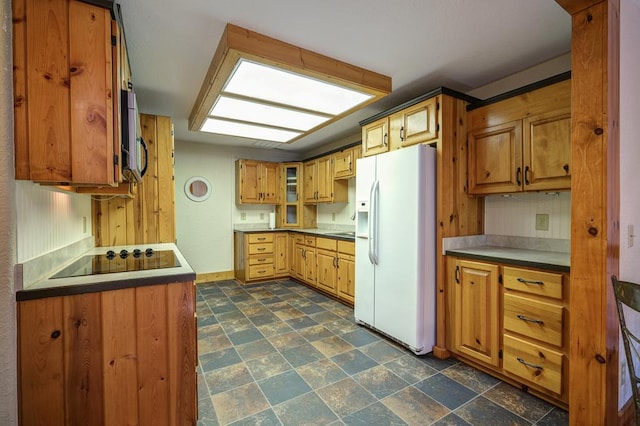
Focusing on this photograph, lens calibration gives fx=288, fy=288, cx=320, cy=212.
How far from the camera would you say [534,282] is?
6.21 ft

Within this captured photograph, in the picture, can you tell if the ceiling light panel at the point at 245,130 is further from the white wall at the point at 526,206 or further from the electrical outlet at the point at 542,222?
the electrical outlet at the point at 542,222

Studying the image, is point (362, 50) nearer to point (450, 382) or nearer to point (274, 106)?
point (274, 106)

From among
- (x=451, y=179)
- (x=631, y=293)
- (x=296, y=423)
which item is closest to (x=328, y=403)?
(x=296, y=423)

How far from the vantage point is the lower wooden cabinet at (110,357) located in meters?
1.20

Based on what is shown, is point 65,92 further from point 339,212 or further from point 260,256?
point 339,212

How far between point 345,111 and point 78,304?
2507 mm

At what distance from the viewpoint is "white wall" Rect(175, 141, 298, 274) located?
191 inches

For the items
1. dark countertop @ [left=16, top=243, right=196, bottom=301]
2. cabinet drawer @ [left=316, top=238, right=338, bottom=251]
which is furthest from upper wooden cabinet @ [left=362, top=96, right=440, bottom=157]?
dark countertop @ [left=16, top=243, right=196, bottom=301]

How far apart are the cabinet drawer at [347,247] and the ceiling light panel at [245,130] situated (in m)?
1.53

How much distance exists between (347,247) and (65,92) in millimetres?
3055

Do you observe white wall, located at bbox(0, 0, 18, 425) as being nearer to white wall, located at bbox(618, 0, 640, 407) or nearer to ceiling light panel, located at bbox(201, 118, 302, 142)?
ceiling light panel, located at bbox(201, 118, 302, 142)

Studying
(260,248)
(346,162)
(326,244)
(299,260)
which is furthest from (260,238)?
(346,162)

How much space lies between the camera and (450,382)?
2082mm

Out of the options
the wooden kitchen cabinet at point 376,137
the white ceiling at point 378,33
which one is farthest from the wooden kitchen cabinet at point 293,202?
the white ceiling at point 378,33
